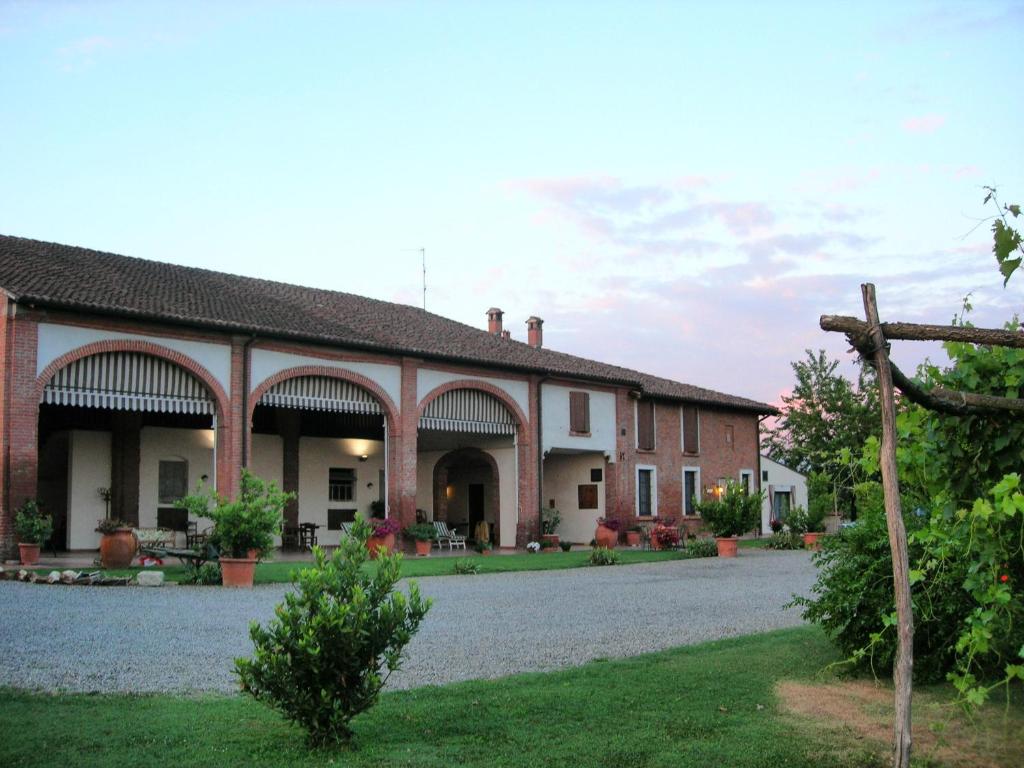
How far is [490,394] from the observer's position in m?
24.5

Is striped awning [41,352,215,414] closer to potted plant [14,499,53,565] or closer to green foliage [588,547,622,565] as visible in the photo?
potted plant [14,499,53,565]

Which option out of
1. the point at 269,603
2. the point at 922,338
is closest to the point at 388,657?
the point at 922,338

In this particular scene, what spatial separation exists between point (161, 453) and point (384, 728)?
58.9ft

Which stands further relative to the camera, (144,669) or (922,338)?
(144,669)

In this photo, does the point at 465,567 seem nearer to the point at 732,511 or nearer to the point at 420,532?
the point at 420,532

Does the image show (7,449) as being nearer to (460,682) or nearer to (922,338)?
(460,682)

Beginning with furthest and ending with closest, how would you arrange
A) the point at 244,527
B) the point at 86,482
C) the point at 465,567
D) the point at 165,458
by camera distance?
the point at 165,458
the point at 86,482
the point at 465,567
the point at 244,527

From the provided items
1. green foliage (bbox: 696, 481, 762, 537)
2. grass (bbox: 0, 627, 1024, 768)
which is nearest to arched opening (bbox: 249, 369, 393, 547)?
green foliage (bbox: 696, 481, 762, 537)

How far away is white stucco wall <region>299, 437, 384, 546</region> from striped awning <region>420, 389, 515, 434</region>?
146 inches

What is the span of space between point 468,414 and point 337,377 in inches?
162

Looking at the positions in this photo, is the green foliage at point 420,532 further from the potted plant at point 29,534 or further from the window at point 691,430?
the window at point 691,430

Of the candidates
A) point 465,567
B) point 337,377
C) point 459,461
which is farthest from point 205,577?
point 459,461

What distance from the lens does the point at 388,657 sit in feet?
17.1

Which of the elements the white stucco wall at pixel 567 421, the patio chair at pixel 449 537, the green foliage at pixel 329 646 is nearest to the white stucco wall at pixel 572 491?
the white stucco wall at pixel 567 421
